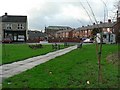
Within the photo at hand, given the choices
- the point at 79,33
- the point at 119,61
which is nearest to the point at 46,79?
the point at 119,61

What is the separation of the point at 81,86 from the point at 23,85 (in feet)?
6.48

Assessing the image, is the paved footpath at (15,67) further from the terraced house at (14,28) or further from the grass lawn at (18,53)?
the terraced house at (14,28)

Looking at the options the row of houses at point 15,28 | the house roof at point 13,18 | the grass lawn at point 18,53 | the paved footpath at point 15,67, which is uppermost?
the house roof at point 13,18

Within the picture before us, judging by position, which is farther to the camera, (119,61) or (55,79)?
(119,61)

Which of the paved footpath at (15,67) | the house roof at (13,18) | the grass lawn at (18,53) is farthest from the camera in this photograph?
the house roof at (13,18)

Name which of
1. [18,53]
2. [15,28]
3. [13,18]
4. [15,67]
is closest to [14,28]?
[15,28]

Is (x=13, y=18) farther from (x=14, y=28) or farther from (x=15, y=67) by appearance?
(x=15, y=67)

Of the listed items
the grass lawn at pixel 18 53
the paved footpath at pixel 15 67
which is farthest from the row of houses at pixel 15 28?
the paved footpath at pixel 15 67

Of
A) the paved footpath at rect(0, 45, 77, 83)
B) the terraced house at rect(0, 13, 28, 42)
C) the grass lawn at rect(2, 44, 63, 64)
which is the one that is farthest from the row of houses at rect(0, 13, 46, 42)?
the paved footpath at rect(0, 45, 77, 83)

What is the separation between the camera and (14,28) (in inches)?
3866

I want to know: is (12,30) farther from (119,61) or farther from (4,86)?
(4,86)

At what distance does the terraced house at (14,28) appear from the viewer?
95.2m

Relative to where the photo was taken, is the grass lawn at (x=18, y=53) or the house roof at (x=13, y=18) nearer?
the grass lawn at (x=18, y=53)

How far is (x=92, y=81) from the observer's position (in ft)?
37.1
